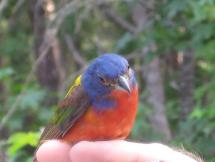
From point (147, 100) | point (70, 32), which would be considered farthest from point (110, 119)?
point (70, 32)

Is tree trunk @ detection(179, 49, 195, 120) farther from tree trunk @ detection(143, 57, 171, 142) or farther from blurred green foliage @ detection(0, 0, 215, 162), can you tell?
tree trunk @ detection(143, 57, 171, 142)

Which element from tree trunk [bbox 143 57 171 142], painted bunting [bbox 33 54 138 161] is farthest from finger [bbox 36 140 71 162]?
tree trunk [bbox 143 57 171 142]

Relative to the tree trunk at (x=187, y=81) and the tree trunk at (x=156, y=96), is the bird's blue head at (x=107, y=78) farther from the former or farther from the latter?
the tree trunk at (x=187, y=81)

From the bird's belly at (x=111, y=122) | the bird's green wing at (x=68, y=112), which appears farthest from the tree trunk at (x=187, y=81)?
the bird's belly at (x=111, y=122)

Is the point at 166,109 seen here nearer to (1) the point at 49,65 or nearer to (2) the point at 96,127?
(1) the point at 49,65

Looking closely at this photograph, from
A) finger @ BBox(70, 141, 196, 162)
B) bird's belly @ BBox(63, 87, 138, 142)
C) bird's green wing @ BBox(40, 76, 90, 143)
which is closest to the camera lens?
finger @ BBox(70, 141, 196, 162)

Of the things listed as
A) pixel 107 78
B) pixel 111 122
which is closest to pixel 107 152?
pixel 111 122

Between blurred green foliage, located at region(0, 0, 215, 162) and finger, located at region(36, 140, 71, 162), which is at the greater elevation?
finger, located at region(36, 140, 71, 162)
